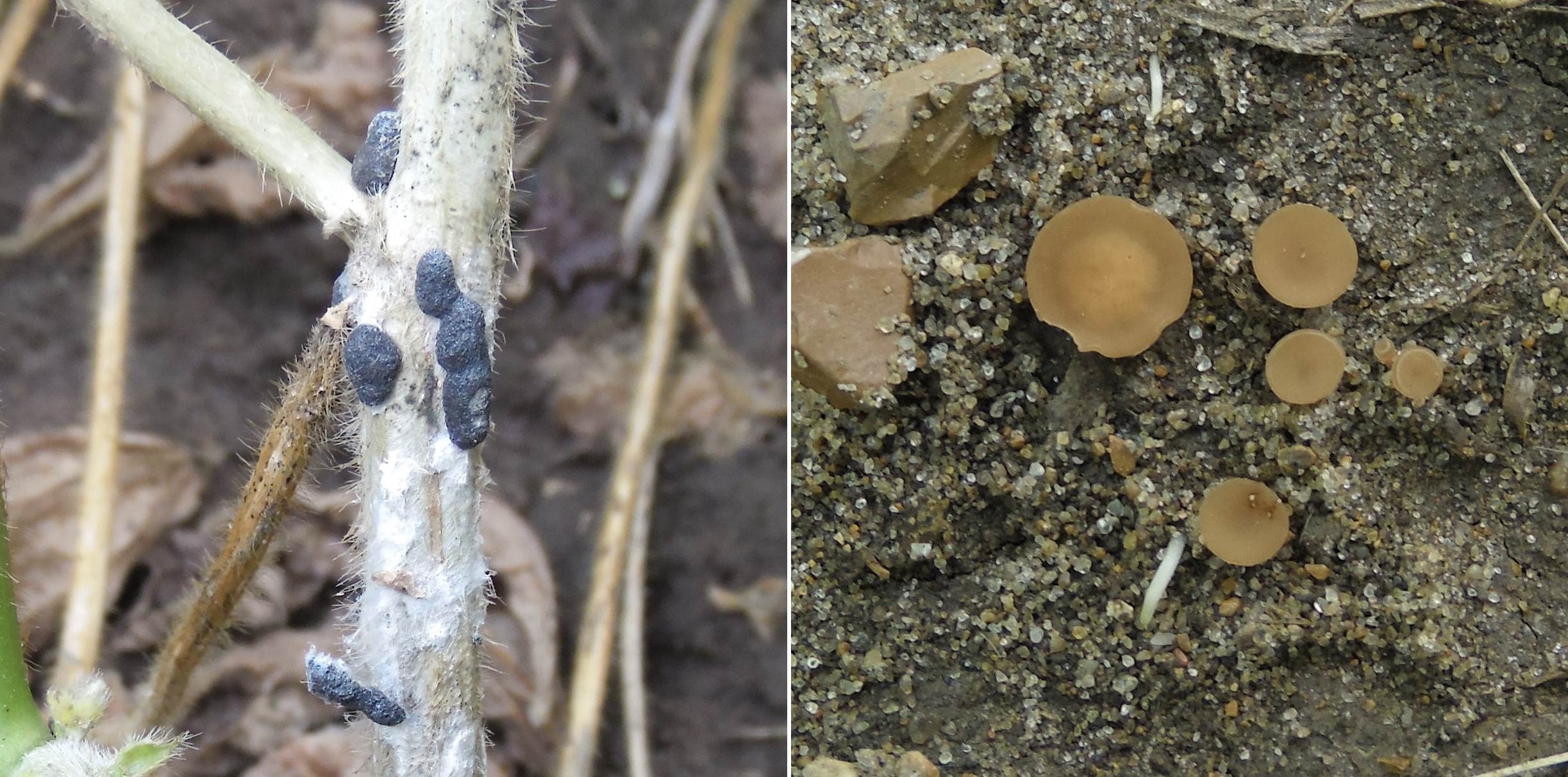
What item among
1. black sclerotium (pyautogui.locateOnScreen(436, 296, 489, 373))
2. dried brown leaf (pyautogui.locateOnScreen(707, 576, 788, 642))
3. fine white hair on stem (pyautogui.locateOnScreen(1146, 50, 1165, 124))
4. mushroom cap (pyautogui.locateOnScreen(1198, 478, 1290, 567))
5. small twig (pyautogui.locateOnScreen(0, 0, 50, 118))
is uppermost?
small twig (pyautogui.locateOnScreen(0, 0, 50, 118))

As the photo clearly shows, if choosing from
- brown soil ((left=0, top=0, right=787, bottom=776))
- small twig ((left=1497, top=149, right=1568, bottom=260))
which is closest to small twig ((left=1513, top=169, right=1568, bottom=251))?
small twig ((left=1497, top=149, right=1568, bottom=260))

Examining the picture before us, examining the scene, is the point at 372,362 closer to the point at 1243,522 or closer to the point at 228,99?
the point at 228,99

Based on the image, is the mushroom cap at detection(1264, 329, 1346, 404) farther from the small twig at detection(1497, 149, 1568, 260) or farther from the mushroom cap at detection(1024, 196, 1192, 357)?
the small twig at detection(1497, 149, 1568, 260)

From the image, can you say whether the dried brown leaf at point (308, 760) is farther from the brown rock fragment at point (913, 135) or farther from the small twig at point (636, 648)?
the brown rock fragment at point (913, 135)

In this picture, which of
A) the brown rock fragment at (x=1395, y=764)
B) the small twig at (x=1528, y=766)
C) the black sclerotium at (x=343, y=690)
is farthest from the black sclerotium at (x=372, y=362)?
the small twig at (x=1528, y=766)

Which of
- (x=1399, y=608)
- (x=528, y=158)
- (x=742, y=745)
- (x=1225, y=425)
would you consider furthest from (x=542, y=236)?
(x=1399, y=608)

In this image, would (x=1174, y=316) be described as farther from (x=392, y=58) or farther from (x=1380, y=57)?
(x=392, y=58)
